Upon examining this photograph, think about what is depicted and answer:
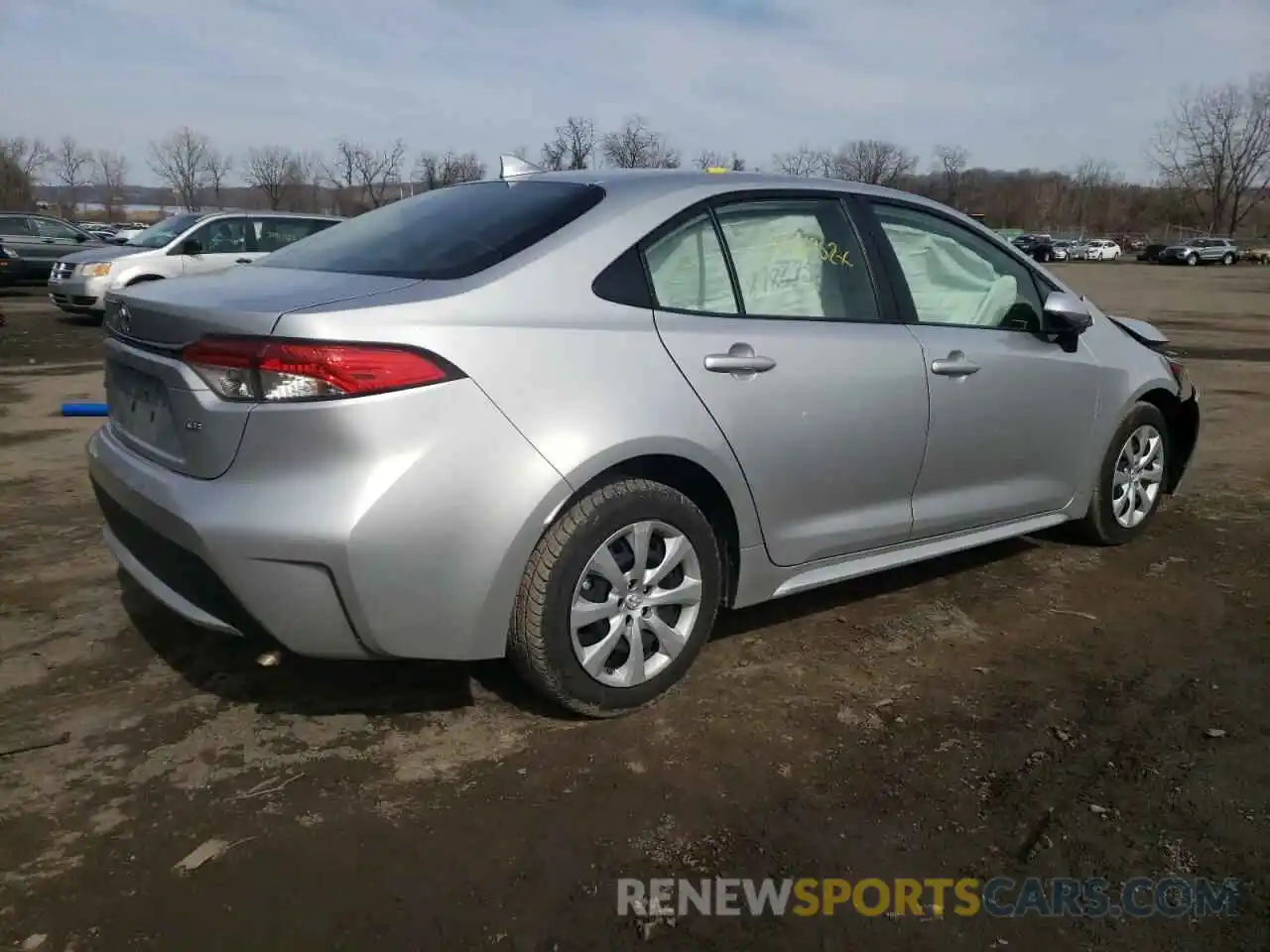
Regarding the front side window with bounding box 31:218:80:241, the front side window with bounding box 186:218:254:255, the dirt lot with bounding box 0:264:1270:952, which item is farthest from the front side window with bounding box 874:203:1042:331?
the front side window with bounding box 31:218:80:241

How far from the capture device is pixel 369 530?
7.95 ft

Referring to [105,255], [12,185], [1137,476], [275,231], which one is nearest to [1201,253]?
[275,231]

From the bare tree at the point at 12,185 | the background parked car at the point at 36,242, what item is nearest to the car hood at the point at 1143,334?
the background parked car at the point at 36,242

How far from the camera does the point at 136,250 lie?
13.4 meters

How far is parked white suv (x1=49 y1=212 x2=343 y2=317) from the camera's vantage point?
1311 centimetres

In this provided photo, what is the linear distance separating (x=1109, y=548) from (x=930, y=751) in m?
2.39

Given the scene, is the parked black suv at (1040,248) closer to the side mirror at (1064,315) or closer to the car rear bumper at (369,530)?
the side mirror at (1064,315)

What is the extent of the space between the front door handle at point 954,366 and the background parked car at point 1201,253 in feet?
185

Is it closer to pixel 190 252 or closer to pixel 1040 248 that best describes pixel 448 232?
pixel 190 252

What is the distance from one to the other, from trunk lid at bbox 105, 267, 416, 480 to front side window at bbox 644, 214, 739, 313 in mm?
782

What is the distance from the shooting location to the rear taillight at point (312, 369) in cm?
241

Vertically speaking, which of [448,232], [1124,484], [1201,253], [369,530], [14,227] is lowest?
[1124,484]

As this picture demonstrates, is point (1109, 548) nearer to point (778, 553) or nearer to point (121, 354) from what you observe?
point (778, 553)

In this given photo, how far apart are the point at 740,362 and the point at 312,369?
4.18ft
